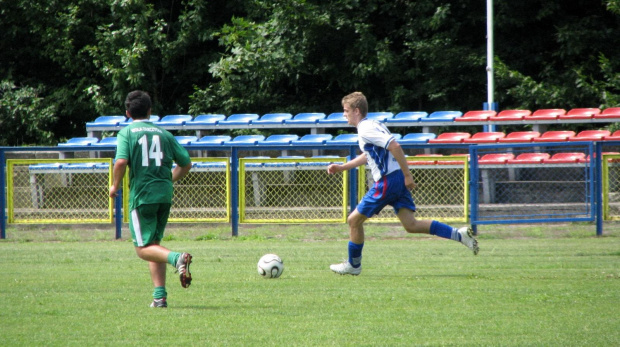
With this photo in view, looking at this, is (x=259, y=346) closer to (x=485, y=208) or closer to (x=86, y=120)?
(x=485, y=208)

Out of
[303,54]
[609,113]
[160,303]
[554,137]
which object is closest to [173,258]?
[160,303]

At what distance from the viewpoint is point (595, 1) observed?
74.8ft

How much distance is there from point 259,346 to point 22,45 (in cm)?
2342

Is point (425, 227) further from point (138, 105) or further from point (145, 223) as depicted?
point (138, 105)

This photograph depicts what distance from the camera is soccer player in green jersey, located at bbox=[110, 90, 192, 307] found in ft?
20.6

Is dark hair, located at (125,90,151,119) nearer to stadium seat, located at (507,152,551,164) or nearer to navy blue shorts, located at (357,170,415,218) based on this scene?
navy blue shorts, located at (357,170,415,218)

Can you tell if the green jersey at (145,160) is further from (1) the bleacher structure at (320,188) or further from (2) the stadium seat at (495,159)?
(2) the stadium seat at (495,159)

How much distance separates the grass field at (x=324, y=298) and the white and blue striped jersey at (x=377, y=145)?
113cm

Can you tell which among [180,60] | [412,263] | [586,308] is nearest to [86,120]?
[180,60]

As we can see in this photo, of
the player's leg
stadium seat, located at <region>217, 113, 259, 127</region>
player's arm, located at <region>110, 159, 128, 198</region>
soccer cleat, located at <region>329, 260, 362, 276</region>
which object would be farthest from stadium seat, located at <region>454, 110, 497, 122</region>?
player's arm, located at <region>110, 159, 128, 198</region>

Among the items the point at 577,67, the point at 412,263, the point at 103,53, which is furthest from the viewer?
the point at 103,53

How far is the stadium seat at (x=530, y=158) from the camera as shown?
15164 mm

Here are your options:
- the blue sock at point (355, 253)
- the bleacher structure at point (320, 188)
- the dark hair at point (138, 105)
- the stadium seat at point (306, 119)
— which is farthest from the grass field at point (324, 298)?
the stadium seat at point (306, 119)

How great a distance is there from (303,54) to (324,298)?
661 inches
